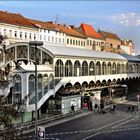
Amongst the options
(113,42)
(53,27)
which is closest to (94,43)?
(113,42)

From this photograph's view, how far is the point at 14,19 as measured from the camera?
104m

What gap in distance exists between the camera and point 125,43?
199875 millimetres

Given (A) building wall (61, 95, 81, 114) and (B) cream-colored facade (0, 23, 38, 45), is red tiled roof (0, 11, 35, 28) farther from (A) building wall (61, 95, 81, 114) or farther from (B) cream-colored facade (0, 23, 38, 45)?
(A) building wall (61, 95, 81, 114)

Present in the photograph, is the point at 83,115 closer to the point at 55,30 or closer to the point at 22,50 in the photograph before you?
the point at 22,50

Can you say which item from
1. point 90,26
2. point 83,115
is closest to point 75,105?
point 83,115

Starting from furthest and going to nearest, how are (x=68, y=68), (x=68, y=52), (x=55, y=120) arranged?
(x=68, y=52), (x=68, y=68), (x=55, y=120)

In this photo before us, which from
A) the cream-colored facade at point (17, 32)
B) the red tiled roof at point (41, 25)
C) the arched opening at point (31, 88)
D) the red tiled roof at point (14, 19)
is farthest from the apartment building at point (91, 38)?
the arched opening at point (31, 88)

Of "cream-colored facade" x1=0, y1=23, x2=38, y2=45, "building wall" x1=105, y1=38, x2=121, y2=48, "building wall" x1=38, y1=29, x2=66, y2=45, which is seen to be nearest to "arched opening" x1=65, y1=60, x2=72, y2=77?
"cream-colored facade" x1=0, y1=23, x2=38, y2=45

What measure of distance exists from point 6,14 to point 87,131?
65727 mm

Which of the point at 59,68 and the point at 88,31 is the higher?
the point at 88,31

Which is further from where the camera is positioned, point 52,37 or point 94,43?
point 94,43

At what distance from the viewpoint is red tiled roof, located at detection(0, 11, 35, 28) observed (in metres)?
98.7

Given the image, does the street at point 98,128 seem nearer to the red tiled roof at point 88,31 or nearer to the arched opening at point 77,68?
the arched opening at point 77,68

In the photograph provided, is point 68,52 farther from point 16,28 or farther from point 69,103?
point 16,28
